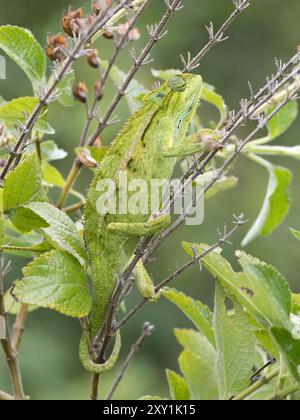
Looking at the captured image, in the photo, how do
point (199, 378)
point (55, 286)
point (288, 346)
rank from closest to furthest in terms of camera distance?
point (288, 346), point (55, 286), point (199, 378)

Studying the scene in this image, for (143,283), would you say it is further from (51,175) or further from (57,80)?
(57,80)

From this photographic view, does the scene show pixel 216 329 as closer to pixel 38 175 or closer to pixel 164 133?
pixel 38 175

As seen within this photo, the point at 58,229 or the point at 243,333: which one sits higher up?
the point at 58,229

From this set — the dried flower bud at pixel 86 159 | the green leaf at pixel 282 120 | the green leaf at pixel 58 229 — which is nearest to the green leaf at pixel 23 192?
the green leaf at pixel 58 229

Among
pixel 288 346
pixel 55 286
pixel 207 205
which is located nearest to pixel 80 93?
pixel 55 286

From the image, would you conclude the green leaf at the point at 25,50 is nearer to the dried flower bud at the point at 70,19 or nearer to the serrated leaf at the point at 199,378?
the dried flower bud at the point at 70,19

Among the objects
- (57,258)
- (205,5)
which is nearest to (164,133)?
(57,258)

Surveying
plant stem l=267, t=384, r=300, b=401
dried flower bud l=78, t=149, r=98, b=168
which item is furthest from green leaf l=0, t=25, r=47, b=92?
plant stem l=267, t=384, r=300, b=401
